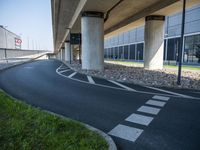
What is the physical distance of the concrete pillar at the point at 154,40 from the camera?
18.5 metres

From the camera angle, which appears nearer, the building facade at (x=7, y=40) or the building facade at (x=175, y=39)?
the building facade at (x=175, y=39)

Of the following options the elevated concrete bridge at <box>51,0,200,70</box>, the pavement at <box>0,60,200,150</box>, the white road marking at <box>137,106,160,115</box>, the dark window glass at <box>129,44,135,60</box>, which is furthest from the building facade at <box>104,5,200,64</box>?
the white road marking at <box>137,106,160,115</box>

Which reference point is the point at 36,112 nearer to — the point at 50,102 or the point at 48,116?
the point at 48,116

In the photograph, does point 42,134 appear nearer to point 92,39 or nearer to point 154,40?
point 92,39

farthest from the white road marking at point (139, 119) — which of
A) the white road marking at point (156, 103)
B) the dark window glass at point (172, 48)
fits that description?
the dark window glass at point (172, 48)

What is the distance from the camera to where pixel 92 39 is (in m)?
16.5

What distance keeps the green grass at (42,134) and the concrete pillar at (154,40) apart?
15.9 m

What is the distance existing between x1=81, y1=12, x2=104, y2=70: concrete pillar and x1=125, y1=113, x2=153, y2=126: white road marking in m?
11.8

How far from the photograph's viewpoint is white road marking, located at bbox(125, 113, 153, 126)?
4969mm

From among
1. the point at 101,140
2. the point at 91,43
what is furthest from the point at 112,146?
the point at 91,43

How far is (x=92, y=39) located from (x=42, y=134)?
1347 centimetres

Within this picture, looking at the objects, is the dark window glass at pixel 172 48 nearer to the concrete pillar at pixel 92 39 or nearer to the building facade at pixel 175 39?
the building facade at pixel 175 39

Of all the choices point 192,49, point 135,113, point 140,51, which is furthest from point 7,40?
point 135,113

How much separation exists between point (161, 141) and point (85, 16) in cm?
1443
